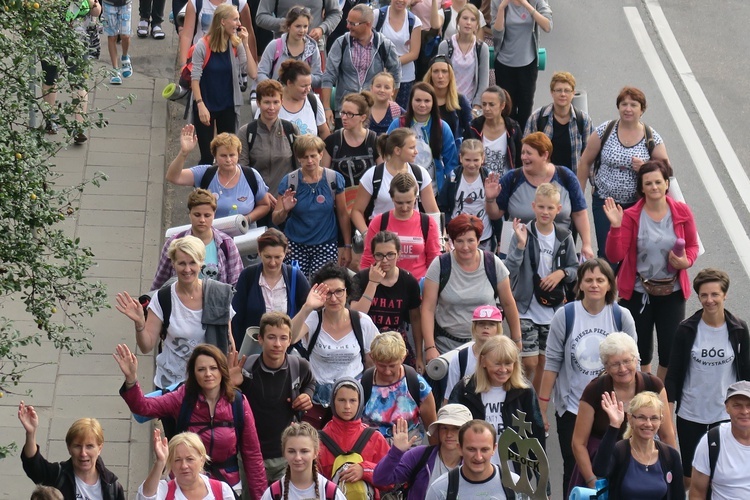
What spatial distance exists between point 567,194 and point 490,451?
390 cm

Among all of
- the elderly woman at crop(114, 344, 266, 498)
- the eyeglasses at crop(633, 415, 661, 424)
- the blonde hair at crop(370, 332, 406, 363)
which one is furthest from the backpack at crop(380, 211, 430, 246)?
the eyeglasses at crop(633, 415, 661, 424)

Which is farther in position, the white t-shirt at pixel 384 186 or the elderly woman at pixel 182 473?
the white t-shirt at pixel 384 186

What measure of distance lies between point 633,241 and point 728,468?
112 inches

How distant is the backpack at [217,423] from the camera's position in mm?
9609

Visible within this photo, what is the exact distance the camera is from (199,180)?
40.0 ft

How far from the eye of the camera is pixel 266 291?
36.1ft

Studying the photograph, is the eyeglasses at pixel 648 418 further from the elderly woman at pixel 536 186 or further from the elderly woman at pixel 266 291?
the elderly woman at pixel 536 186

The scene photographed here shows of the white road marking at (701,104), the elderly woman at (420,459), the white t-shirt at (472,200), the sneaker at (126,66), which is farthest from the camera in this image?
the sneaker at (126,66)

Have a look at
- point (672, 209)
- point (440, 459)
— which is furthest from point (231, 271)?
point (672, 209)

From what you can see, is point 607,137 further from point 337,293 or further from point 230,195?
point 337,293

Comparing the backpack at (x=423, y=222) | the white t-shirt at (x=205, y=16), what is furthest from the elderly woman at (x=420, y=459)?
the white t-shirt at (x=205, y=16)

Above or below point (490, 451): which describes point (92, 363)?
below

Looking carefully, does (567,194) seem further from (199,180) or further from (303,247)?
(199,180)

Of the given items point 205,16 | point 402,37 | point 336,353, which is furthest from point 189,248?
point 402,37
